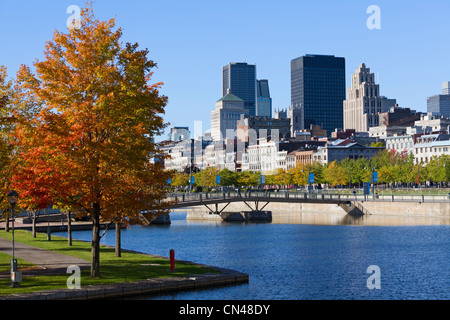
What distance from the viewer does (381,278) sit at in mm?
48219

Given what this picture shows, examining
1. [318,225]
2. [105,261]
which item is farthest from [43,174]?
[318,225]

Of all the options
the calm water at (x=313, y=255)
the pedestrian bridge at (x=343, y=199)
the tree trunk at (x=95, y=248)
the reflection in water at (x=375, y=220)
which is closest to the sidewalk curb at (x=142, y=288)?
the calm water at (x=313, y=255)

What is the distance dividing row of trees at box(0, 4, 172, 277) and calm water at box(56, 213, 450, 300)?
697 cm

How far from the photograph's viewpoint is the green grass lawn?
123ft

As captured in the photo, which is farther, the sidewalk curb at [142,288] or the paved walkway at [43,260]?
the paved walkway at [43,260]

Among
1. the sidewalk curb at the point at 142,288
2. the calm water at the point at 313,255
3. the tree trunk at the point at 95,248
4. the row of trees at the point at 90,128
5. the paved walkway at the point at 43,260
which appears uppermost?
the row of trees at the point at 90,128

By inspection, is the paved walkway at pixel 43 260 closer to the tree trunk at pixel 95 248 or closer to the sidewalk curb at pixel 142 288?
the tree trunk at pixel 95 248

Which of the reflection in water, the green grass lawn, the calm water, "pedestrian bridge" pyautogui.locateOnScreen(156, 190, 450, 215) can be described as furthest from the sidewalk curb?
"pedestrian bridge" pyautogui.locateOnScreen(156, 190, 450, 215)

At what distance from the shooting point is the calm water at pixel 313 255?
4266 centimetres

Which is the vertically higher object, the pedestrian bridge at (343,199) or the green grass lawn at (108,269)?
the pedestrian bridge at (343,199)

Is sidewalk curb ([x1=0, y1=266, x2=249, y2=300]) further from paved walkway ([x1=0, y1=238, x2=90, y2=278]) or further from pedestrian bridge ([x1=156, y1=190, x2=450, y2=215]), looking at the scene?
pedestrian bridge ([x1=156, y1=190, x2=450, y2=215])

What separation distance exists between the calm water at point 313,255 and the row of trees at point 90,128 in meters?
6.97

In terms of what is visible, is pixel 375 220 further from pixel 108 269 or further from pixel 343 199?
pixel 108 269
